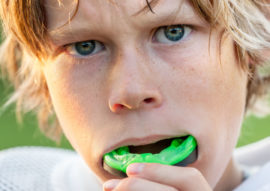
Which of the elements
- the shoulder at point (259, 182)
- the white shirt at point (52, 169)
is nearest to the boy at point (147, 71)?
the shoulder at point (259, 182)

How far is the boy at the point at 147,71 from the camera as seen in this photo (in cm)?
98

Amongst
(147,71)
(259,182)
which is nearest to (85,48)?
(147,71)

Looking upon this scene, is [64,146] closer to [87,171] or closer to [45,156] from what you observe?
[45,156]

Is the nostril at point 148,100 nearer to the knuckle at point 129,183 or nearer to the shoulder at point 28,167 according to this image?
the knuckle at point 129,183

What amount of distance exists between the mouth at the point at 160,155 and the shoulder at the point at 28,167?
15.6 inches

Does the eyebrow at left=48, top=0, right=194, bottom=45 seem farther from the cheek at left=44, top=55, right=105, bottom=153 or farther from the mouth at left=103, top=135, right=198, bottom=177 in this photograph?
the mouth at left=103, top=135, right=198, bottom=177

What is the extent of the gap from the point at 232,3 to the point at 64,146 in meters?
2.00

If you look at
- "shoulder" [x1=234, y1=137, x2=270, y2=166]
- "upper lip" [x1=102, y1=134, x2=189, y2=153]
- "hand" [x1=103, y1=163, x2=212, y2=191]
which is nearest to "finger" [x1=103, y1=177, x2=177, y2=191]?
"hand" [x1=103, y1=163, x2=212, y2=191]

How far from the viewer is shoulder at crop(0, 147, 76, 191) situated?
4.45ft

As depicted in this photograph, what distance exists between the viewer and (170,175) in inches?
35.8

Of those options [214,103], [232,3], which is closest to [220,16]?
[232,3]

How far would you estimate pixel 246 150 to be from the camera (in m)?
1.53

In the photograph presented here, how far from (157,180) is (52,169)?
641 millimetres

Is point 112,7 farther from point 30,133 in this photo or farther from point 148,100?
point 30,133
